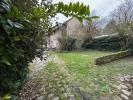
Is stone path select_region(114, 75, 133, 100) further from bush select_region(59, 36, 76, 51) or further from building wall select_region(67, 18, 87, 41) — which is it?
building wall select_region(67, 18, 87, 41)

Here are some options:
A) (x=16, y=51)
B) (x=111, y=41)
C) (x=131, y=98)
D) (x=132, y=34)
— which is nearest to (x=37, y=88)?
(x=131, y=98)

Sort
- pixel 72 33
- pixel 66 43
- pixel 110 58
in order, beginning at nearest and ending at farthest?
1. pixel 110 58
2. pixel 66 43
3. pixel 72 33

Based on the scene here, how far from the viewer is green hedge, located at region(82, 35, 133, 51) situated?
74.4 ft

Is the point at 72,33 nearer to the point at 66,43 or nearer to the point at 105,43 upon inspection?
the point at 66,43

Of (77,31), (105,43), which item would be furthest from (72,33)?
(105,43)

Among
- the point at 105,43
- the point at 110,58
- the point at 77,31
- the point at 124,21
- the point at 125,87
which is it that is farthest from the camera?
the point at 77,31

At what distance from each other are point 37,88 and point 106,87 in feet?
7.70

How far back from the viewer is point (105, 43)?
A: 78.8 ft

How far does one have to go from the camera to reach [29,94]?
543 centimetres

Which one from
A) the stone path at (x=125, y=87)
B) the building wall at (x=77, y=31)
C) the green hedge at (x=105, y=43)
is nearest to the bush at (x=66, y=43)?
the building wall at (x=77, y=31)

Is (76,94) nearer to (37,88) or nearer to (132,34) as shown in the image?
(37,88)

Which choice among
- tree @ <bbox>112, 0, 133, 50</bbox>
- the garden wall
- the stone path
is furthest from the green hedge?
the stone path

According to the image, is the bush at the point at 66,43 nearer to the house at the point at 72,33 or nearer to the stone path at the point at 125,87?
the house at the point at 72,33

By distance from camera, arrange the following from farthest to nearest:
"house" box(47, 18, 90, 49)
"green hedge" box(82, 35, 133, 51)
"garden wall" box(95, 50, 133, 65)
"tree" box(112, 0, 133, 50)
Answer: "house" box(47, 18, 90, 49) → "green hedge" box(82, 35, 133, 51) → "tree" box(112, 0, 133, 50) → "garden wall" box(95, 50, 133, 65)
